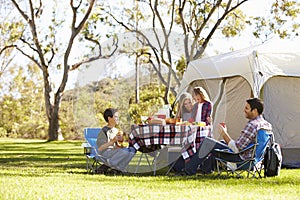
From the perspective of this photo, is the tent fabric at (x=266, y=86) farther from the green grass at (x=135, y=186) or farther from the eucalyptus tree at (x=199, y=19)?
the eucalyptus tree at (x=199, y=19)

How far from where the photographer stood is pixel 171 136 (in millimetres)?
6309

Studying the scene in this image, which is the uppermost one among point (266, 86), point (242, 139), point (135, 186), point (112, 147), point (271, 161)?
point (266, 86)

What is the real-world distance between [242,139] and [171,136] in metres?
0.81

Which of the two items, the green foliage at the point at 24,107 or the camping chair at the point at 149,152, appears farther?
the green foliage at the point at 24,107

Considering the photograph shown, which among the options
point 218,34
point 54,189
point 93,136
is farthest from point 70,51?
point 54,189

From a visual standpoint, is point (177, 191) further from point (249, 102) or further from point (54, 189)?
point (249, 102)

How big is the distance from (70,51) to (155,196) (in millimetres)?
12823

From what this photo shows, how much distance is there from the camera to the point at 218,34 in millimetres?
17594

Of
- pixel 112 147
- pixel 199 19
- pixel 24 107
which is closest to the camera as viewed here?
pixel 112 147

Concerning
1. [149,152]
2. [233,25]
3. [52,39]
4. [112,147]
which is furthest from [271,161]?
[52,39]

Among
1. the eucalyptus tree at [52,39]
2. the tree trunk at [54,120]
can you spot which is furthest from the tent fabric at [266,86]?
the tree trunk at [54,120]

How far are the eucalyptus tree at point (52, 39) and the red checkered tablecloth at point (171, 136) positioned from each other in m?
9.89

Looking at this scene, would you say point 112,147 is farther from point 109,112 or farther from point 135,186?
point 135,186

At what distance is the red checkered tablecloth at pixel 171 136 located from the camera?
6289 millimetres
